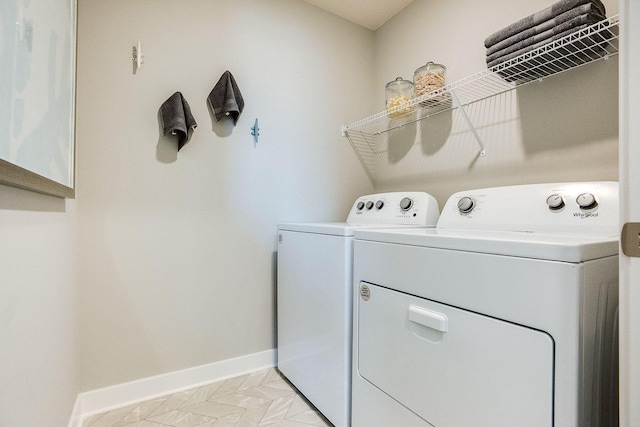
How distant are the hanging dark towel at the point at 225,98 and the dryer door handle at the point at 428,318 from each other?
1.29 metres

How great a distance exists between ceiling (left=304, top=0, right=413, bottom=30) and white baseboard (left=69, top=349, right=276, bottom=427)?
2.20 m

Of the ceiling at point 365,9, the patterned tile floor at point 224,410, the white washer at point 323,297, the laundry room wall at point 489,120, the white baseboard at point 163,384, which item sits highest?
the ceiling at point 365,9

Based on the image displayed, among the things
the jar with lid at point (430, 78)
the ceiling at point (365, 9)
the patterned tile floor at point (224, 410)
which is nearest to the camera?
the patterned tile floor at point (224, 410)

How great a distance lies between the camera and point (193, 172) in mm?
1634

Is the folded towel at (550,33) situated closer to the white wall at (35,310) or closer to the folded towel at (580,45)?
the folded towel at (580,45)

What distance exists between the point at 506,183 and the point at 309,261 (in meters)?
0.99

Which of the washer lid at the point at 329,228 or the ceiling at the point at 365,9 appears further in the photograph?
the ceiling at the point at 365,9

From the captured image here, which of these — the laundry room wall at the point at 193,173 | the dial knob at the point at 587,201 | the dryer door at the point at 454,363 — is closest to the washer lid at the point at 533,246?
the dryer door at the point at 454,363

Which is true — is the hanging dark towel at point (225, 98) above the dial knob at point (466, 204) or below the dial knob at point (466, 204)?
above

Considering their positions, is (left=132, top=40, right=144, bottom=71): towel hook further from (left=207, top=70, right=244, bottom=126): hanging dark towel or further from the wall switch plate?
the wall switch plate

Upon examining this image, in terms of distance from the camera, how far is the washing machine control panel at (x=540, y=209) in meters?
0.98

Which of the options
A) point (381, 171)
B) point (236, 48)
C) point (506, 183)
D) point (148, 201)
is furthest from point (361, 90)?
point (148, 201)

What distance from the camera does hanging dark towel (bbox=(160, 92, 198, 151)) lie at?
58.1 inches

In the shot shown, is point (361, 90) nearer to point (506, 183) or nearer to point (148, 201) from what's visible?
point (506, 183)
